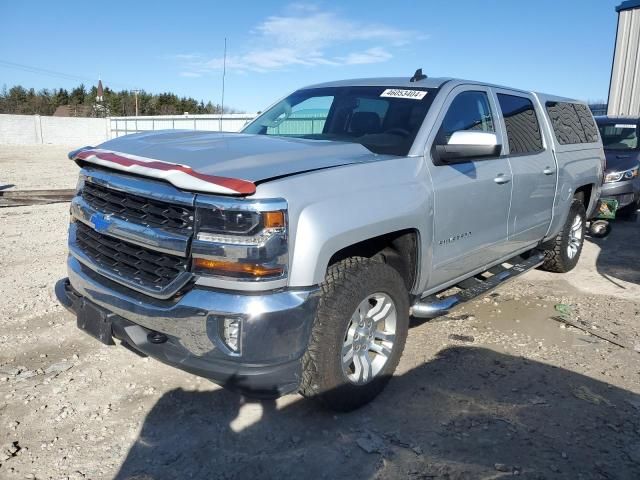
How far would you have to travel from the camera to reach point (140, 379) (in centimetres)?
343

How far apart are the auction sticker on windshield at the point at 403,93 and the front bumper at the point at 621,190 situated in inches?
267

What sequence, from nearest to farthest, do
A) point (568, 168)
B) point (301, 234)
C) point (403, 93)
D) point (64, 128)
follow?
point (301, 234)
point (403, 93)
point (568, 168)
point (64, 128)

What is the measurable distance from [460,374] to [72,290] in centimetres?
265

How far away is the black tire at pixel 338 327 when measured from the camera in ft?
9.00

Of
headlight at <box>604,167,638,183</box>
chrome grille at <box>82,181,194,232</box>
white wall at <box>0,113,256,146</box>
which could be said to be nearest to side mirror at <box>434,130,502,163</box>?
chrome grille at <box>82,181,194,232</box>

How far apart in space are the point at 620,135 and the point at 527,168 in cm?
708

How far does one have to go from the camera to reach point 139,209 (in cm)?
271

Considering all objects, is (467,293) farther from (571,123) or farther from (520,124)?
(571,123)

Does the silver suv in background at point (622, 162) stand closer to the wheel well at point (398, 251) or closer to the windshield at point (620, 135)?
the windshield at point (620, 135)

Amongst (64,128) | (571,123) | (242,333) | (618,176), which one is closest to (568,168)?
(571,123)

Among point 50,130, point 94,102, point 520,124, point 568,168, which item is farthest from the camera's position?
point 94,102

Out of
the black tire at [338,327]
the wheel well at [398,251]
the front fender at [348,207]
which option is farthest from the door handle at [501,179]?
the black tire at [338,327]

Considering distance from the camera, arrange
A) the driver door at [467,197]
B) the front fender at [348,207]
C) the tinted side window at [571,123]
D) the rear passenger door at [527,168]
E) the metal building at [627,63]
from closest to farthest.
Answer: the front fender at [348,207] → the driver door at [467,197] → the rear passenger door at [527,168] → the tinted side window at [571,123] → the metal building at [627,63]

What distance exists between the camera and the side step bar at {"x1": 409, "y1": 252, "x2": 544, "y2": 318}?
11.7 ft
